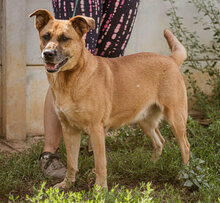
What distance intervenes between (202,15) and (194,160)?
2.79m

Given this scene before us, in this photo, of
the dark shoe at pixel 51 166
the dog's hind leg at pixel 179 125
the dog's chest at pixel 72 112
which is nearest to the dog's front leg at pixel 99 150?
the dog's chest at pixel 72 112

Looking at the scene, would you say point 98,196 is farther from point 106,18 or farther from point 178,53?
point 178,53

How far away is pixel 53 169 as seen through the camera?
11.6ft

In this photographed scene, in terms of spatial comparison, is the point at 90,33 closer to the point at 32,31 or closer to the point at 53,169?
the point at 53,169

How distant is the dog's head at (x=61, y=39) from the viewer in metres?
2.86

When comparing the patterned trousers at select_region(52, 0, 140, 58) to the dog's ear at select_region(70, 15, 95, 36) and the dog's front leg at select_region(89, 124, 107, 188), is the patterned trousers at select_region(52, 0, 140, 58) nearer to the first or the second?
the dog's ear at select_region(70, 15, 95, 36)

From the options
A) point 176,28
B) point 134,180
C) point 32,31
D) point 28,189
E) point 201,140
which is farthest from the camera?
point 176,28

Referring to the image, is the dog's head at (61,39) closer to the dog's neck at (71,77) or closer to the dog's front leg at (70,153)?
the dog's neck at (71,77)

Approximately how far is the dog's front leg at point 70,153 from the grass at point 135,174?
74 millimetres

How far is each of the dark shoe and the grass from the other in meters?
0.06

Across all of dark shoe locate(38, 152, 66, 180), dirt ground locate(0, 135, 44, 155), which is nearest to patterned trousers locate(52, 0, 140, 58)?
dark shoe locate(38, 152, 66, 180)

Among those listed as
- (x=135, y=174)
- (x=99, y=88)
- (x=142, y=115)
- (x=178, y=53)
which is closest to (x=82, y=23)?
(x=99, y=88)

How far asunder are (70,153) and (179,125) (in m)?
0.99

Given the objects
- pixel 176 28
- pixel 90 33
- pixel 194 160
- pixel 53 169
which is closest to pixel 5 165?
pixel 53 169
